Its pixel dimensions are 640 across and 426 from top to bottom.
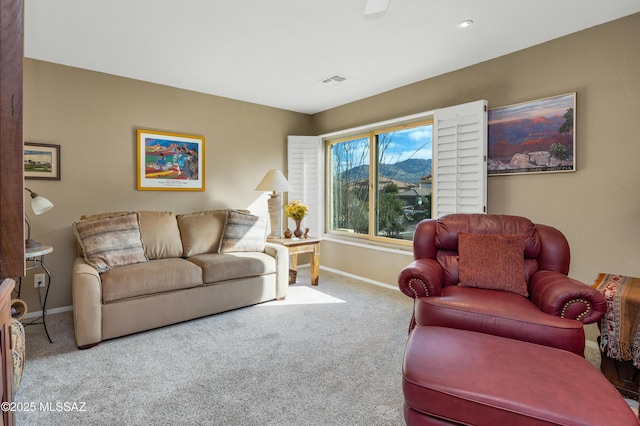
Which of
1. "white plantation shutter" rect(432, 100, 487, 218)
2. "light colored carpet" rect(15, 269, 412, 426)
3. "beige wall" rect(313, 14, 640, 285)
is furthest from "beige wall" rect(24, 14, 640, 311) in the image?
"light colored carpet" rect(15, 269, 412, 426)

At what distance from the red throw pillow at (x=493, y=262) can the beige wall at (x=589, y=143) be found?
677 millimetres

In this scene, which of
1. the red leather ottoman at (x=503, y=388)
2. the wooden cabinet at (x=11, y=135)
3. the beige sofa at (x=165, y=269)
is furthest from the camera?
the beige sofa at (x=165, y=269)

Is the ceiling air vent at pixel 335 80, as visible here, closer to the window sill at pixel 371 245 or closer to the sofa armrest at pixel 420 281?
the window sill at pixel 371 245

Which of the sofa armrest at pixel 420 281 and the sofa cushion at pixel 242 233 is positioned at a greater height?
the sofa cushion at pixel 242 233

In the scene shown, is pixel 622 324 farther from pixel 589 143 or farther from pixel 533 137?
pixel 533 137

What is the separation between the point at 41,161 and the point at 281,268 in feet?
8.42

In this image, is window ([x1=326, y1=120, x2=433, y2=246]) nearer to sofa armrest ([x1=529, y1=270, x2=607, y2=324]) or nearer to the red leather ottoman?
sofa armrest ([x1=529, y1=270, x2=607, y2=324])

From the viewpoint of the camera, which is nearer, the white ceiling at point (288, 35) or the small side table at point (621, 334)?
the small side table at point (621, 334)

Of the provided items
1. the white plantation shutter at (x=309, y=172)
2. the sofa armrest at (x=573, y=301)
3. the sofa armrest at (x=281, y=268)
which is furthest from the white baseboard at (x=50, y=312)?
the sofa armrest at (x=573, y=301)

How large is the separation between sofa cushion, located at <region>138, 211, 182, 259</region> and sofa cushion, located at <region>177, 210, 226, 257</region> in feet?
0.27

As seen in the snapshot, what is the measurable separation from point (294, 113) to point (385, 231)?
91.4 inches

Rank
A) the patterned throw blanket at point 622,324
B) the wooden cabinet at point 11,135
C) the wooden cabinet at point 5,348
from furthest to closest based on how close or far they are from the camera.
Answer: the patterned throw blanket at point 622,324
the wooden cabinet at point 5,348
the wooden cabinet at point 11,135

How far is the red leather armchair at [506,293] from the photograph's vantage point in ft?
5.83

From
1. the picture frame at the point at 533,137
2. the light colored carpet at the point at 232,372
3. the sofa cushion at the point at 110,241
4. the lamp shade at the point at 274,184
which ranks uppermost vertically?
the picture frame at the point at 533,137
